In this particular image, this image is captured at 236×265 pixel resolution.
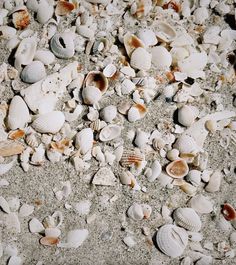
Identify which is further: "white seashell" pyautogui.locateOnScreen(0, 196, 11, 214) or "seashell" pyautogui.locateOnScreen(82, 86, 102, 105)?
"seashell" pyautogui.locateOnScreen(82, 86, 102, 105)

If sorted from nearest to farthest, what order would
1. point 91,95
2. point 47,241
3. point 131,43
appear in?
point 47,241 → point 91,95 → point 131,43

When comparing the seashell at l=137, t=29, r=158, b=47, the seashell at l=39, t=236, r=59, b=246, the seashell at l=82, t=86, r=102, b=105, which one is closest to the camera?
the seashell at l=39, t=236, r=59, b=246

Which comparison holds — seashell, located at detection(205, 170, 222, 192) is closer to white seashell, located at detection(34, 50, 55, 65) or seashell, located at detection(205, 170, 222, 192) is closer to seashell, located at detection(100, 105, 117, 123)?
seashell, located at detection(100, 105, 117, 123)

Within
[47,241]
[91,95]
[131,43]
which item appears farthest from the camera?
[131,43]

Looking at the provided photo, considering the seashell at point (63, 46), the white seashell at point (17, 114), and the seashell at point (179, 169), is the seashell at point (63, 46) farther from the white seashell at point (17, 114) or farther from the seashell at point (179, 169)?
the seashell at point (179, 169)

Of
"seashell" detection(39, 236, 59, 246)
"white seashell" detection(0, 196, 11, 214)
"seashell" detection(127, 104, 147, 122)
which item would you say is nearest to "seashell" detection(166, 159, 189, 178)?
"seashell" detection(127, 104, 147, 122)

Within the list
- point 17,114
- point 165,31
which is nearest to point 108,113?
point 17,114

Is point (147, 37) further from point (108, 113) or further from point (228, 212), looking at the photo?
point (228, 212)

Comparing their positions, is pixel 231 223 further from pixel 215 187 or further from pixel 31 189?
pixel 31 189
